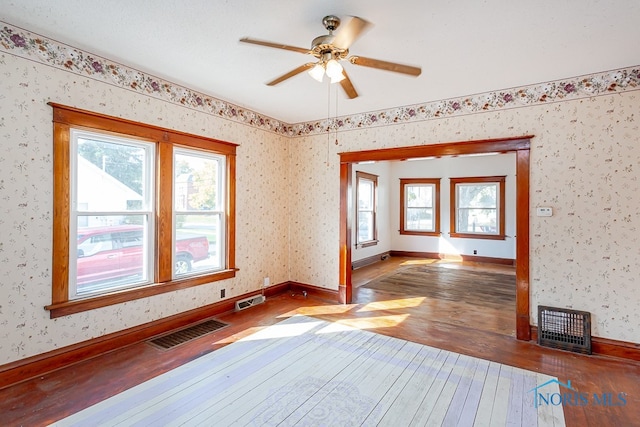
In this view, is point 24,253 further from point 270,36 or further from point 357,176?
point 357,176

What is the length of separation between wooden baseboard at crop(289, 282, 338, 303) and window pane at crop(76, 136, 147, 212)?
2.68 m

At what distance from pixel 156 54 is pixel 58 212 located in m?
1.61

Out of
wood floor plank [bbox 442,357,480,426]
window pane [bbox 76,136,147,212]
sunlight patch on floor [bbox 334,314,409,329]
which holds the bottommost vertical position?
wood floor plank [bbox 442,357,480,426]

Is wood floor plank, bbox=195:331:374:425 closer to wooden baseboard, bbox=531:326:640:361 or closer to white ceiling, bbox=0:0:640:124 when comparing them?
wooden baseboard, bbox=531:326:640:361

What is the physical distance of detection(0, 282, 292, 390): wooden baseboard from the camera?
2482mm

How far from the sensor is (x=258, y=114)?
15.1ft

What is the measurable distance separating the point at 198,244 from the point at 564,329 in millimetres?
4170

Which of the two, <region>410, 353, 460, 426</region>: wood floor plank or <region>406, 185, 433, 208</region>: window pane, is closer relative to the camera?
Result: <region>410, 353, 460, 426</region>: wood floor plank

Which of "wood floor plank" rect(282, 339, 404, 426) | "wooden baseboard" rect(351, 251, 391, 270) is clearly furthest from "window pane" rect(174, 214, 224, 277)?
"wooden baseboard" rect(351, 251, 391, 270)

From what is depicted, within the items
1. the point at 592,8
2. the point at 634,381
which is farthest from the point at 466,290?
the point at 592,8

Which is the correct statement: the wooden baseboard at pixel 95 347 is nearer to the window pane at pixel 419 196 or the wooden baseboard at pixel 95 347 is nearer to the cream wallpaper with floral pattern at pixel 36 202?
the cream wallpaper with floral pattern at pixel 36 202

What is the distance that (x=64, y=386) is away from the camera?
2.47 m

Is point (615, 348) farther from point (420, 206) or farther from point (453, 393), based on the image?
point (420, 206)

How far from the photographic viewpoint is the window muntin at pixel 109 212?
288cm
